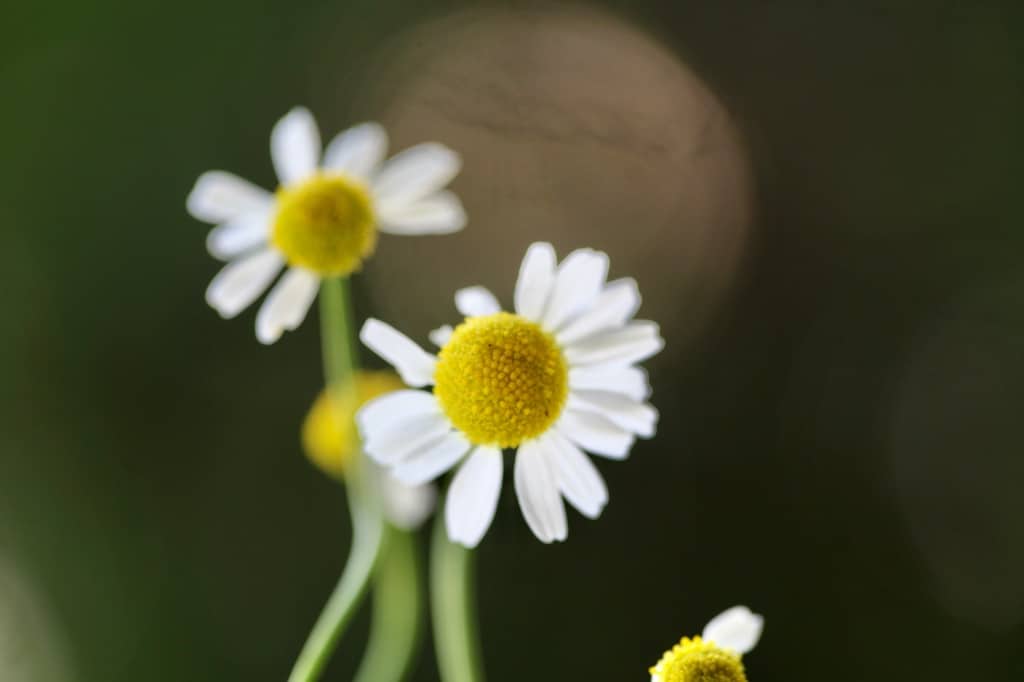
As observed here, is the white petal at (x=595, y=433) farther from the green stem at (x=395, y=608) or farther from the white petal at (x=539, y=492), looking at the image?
the green stem at (x=395, y=608)

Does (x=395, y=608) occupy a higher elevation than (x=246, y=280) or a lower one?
lower

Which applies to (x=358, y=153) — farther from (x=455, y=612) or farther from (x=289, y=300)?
(x=455, y=612)

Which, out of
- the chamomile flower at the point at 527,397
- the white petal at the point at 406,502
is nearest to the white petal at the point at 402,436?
the chamomile flower at the point at 527,397

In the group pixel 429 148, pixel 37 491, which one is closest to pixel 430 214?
pixel 429 148

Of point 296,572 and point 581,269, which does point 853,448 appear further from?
point 581,269

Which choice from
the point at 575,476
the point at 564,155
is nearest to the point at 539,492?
the point at 575,476

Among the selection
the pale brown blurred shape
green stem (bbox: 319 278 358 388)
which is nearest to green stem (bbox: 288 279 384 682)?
green stem (bbox: 319 278 358 388)
